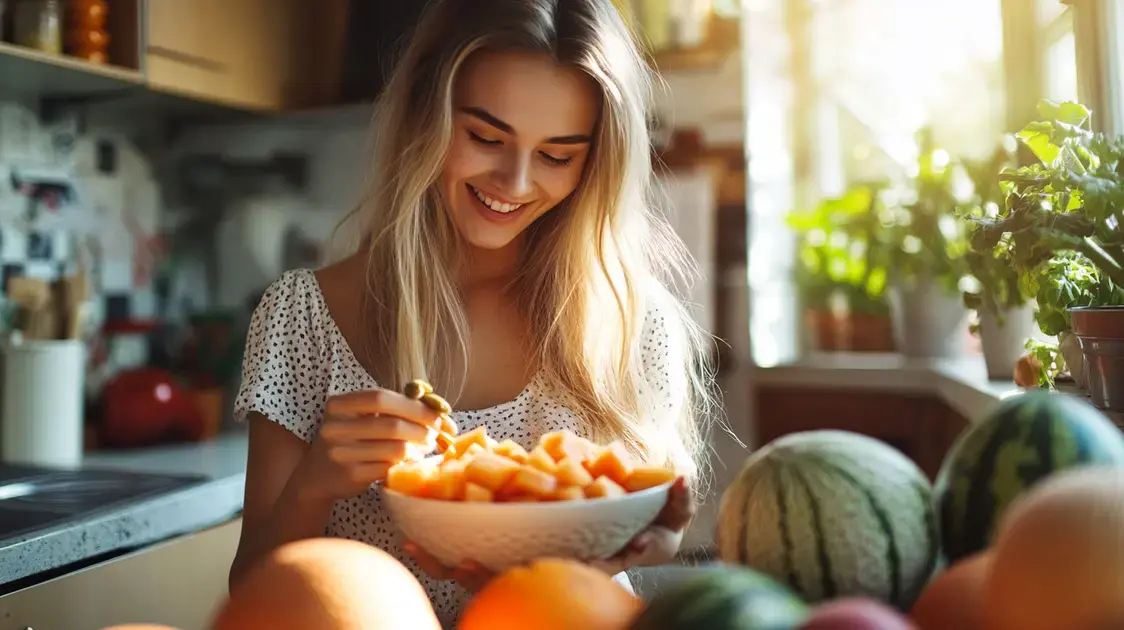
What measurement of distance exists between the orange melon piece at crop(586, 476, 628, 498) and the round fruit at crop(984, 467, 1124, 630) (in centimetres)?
23

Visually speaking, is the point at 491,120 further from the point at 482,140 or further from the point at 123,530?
the point at 123,530

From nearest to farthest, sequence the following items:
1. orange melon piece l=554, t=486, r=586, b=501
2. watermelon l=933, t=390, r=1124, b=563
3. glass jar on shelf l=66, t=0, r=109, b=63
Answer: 1. watermelon l=933, t=390, r=1124, b=563
2. orange melon piece l=554, t=486, r=586, b=501
3. glass jar on shelf l=66, t=0, r=109, b=63

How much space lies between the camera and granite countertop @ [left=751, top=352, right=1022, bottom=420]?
229cm

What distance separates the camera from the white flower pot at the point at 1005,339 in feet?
6.29

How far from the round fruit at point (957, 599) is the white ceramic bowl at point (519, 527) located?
178mm

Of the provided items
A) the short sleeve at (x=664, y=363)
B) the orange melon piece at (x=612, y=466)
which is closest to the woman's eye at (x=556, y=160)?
the short sleeve at (x=664, y=363)

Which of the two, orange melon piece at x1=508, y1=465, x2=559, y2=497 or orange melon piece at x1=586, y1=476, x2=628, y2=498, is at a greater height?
orange melon piece at x1=508, y1=465, x2=559, y2=497

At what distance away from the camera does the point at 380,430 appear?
27.6 inches

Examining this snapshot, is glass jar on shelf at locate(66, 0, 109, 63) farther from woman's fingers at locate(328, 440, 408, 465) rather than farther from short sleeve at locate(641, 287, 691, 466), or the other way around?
woman's fingers at locate(328, 440, 408, 465)

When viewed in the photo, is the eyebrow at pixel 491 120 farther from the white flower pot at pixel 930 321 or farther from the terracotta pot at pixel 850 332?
the terracotta pot at pixel 850 332

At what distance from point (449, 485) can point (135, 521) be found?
1.25 m

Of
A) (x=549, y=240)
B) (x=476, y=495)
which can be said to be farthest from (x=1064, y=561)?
(x=549, y=240)

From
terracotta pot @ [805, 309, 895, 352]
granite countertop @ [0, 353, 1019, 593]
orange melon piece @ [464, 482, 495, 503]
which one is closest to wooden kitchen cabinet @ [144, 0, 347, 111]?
granite countertop @ [0, 353, 1019, 593]

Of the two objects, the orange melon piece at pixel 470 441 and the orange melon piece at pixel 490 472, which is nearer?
the orange melon piece at pixel 490 472
